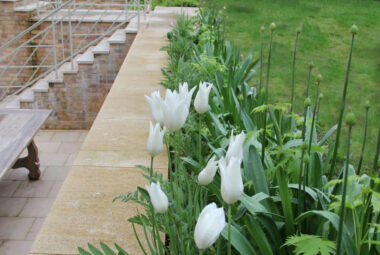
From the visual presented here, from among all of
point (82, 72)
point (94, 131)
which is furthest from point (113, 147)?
point (82, 72)

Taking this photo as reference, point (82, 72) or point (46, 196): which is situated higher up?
point (82, 72)

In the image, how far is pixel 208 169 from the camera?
1218 millimetres

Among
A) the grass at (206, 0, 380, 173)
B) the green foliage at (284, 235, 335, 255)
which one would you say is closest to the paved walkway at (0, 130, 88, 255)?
the grass at (206, 0, 380, 173)

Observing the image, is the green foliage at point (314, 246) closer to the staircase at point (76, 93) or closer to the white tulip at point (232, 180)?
the white tulip at point (232, 180)

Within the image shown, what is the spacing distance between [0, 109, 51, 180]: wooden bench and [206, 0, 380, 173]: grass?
6.49ft

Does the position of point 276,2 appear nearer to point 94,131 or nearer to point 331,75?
point 331,75

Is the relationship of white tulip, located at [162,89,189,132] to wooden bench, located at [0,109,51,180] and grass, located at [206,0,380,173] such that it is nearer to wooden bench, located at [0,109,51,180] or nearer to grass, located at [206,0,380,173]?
grass, located at [206,0,380,173]

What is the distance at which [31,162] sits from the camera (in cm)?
434

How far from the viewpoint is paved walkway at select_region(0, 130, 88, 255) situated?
341 cm

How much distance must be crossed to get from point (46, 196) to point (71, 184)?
1.86 m

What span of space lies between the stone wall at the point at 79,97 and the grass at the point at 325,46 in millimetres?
1735

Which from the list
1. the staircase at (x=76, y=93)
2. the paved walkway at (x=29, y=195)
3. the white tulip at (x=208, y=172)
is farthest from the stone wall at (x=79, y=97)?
the white tulip at (x=208, y=172)

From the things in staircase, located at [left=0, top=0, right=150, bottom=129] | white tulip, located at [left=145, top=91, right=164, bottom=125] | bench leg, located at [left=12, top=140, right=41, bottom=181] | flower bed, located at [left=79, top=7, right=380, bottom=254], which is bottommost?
bench leg, located at [left=12, top=140, right=41, bottom=181]

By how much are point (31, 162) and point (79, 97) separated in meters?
1.92
